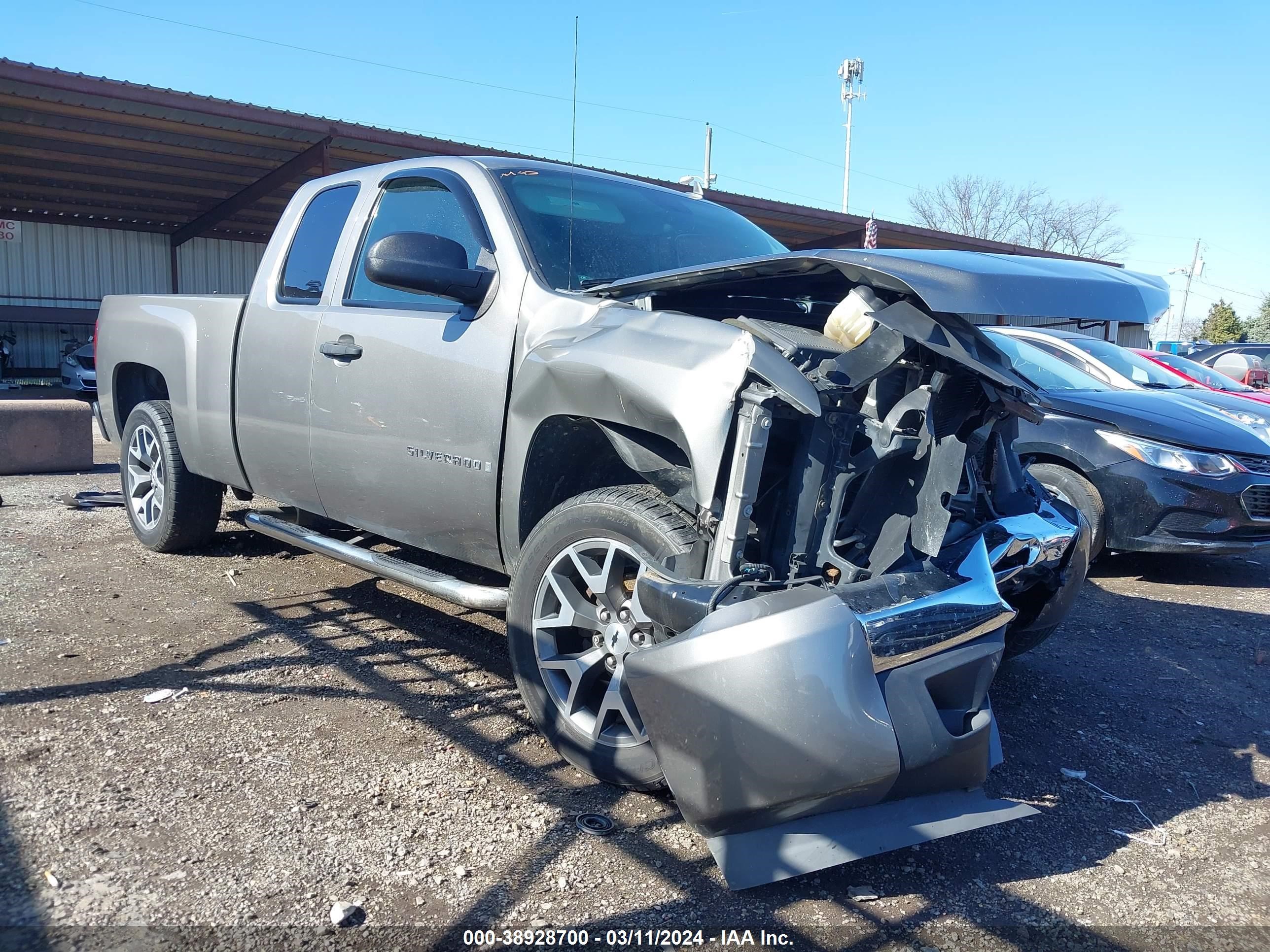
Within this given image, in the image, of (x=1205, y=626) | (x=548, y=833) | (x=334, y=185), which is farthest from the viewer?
(x=1205, y=626)

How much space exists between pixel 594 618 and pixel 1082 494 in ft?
13.9

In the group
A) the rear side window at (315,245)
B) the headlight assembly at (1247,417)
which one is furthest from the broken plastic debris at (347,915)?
the headlight assembly at (1247,417)

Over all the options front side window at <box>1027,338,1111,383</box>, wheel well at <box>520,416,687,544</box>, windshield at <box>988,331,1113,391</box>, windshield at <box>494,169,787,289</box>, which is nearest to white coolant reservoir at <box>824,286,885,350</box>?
wheel well at <box>520,416,687,544</box>

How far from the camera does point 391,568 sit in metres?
3.83

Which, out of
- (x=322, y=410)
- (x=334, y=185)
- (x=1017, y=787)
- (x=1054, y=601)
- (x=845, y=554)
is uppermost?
(x=334, y=185)

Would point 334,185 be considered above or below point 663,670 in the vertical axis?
above

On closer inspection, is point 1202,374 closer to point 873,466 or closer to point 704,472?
point 873,466

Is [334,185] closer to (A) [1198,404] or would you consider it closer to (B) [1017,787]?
(B) [1017,787]

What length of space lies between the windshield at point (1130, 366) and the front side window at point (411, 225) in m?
5.29

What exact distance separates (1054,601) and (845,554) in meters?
1.26

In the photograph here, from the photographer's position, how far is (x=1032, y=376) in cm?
674

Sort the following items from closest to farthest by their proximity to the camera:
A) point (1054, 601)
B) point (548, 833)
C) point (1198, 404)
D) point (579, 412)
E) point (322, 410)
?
point (548, 833) < point (579, 412) < point (1054, 601) < point (322, 410) < point (1198, 404)

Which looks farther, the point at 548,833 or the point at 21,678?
the point at 21,678

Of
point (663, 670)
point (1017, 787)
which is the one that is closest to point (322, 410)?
point (663, 670)
